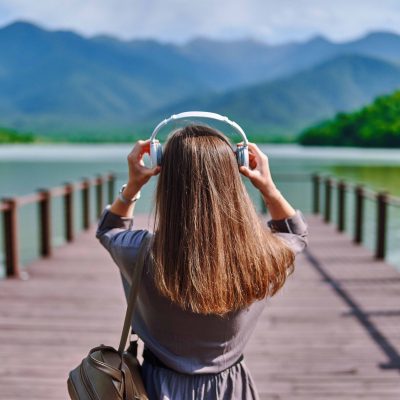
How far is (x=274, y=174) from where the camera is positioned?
1270 cm

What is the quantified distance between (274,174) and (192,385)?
11587mm

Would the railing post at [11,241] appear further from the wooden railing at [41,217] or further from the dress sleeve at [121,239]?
the dress sleeve at [121,239]

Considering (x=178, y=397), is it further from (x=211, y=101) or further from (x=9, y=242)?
(x=211, y=101)

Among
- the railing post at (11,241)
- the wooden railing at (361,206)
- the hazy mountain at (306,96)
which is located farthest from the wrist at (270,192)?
the hazy mountain at (306,96)

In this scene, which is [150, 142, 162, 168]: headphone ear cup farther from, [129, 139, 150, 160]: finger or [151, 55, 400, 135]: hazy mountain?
[151, 55, 400, 135]: hazy mountain

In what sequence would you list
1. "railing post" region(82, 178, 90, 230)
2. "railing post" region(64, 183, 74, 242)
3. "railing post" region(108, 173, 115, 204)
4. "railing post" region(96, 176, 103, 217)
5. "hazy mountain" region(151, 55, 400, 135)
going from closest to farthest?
"railing post" region(64, 183, 74, 242)
"railing post" region(82, 178, 90, 230)
"railing post" region(96, 176, 103, 217)
"railing post" region(108, 173, 115, 204)
"hazy mountain" region(151, 55, 400, 135)

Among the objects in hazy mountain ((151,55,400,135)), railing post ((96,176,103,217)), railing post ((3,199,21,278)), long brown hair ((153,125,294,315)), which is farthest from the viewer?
hazy mountain ((151,55,400,135))

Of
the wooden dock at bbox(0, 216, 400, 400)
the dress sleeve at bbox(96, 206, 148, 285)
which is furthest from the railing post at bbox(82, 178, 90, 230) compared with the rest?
the dress sleeve at bbox(96, 206, 148, 285)

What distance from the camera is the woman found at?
3.69ft

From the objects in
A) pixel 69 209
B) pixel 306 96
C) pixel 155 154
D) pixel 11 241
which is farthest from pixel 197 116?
pixel 306 96

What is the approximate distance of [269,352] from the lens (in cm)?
340

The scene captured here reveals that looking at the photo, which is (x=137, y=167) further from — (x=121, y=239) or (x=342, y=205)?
(x=342, y=205)

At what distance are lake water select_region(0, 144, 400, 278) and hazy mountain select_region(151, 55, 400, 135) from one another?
38.7m

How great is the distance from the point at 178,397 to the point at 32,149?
13877 cm
